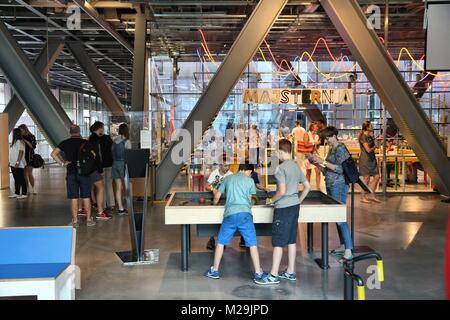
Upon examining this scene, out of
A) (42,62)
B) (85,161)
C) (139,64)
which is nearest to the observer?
(85,161)

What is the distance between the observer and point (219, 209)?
230 inches

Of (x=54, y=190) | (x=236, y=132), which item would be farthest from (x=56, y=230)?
(x=236, y=132)

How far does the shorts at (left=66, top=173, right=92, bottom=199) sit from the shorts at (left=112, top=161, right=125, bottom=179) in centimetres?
124

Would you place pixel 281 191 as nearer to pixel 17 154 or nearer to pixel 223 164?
pixel 223 164

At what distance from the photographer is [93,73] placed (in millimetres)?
18344

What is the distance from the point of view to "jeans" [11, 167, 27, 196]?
12.5 metres

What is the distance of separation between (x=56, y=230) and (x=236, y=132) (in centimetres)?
1179

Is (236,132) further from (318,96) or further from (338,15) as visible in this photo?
(338,15)

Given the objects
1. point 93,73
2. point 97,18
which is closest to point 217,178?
point 97,18

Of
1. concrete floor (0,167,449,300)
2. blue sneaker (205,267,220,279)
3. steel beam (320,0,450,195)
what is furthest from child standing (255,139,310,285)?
steel beam (320,0,450,195)

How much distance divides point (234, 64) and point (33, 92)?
155 inches

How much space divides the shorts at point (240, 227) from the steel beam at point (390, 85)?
574cm
